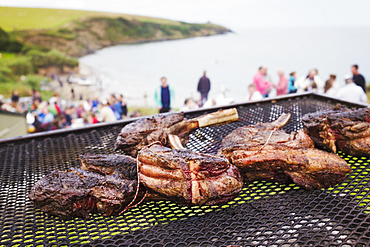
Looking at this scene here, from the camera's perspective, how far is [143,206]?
8.91 ft

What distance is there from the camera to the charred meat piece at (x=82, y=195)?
8.36 feet

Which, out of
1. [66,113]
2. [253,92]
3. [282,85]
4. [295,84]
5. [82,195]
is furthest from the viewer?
[66,113]

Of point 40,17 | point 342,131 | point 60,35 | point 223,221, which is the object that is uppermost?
point 40,17

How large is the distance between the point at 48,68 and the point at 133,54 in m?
6.50

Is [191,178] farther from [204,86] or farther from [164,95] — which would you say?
[204,86]

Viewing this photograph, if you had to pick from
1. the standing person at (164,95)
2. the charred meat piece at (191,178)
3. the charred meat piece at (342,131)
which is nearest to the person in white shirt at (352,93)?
the charred meat piece at (342,131)

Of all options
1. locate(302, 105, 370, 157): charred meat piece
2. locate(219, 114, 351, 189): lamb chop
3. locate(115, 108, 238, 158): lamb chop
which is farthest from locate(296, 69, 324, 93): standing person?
locate(219, 114, 351, 189): lamb chop

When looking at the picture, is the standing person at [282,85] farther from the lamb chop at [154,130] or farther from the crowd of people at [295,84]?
the lamb chop at [154,130]

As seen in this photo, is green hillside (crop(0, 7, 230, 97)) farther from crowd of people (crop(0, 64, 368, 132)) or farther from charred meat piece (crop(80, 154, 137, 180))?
charred meat piece (crop(80, 154, 137, 180))

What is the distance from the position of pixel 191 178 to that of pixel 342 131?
189 cm

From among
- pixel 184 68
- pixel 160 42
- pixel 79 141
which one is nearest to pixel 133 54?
pixel 160 42

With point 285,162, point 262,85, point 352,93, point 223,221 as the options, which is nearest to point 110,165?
point 223,221

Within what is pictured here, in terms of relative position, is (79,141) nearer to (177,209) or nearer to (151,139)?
(151,139)

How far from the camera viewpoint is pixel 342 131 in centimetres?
330
